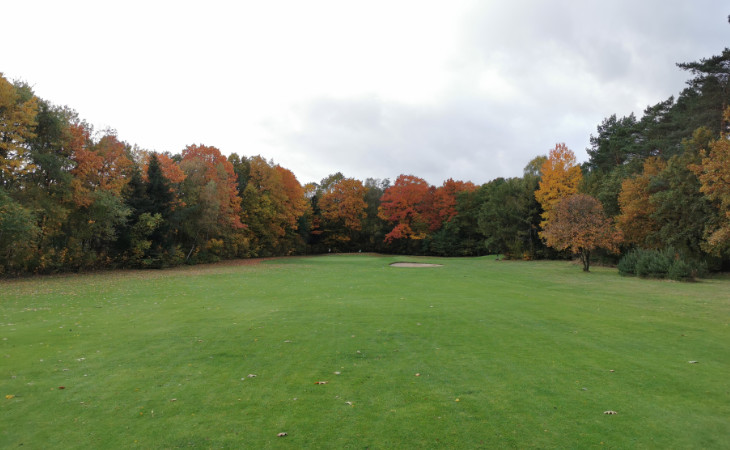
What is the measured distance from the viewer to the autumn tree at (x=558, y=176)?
47406mm

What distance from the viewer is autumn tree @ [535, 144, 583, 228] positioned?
47.4 metres

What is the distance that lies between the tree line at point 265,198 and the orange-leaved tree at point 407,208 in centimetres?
32

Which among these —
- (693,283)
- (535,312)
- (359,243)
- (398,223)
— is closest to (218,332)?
(535,312)

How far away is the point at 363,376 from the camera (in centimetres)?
658

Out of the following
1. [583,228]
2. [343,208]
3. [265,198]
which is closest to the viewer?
[583,228]

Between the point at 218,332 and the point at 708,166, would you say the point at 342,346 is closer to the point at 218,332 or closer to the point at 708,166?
the point at 218,332

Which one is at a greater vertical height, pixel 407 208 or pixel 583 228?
pixel 407 208

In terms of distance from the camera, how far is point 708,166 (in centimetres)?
2212

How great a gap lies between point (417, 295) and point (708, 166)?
770 inches

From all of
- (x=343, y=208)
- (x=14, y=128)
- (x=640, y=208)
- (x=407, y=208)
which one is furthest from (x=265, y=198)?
(x=640, y=208)

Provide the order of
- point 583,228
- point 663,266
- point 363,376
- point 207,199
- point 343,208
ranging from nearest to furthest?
point 363,376 → point 663,266 → point 583,228 → point 207,199 → point 343,208

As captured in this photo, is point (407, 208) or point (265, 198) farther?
point (407, 208)

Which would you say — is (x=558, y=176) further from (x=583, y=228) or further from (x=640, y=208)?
(x=583, y=228)

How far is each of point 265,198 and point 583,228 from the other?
36419 millimetres
